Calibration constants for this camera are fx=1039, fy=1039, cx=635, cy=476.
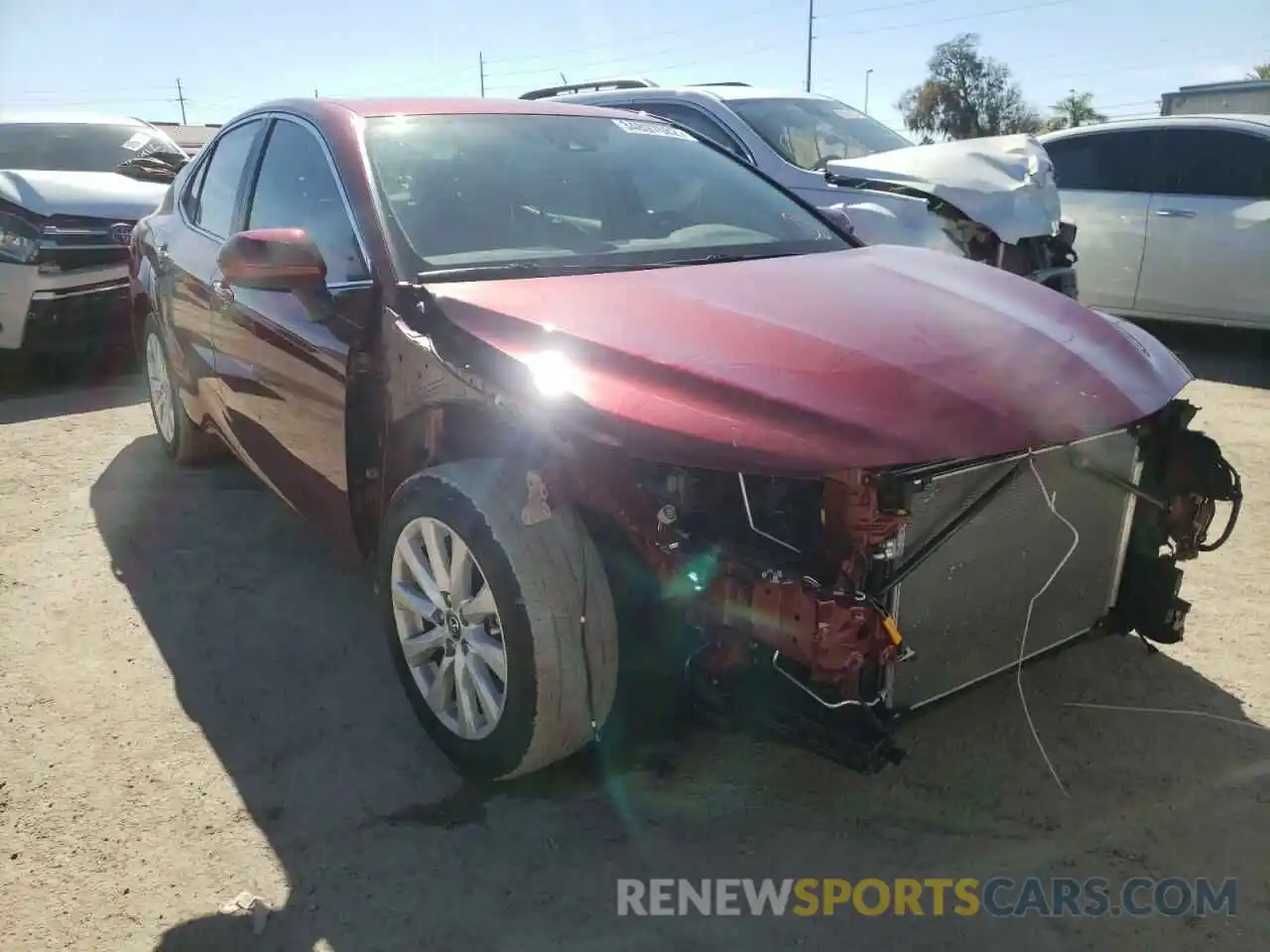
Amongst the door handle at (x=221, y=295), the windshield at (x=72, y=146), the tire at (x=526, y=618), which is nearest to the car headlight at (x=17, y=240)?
the windshield at (x=72, y=146)

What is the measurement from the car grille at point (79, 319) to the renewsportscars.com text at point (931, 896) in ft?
18.4

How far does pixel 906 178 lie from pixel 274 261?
4018 mm

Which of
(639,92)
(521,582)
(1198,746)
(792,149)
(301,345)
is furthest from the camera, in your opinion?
(639,92)

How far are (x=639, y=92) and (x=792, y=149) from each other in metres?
1.34

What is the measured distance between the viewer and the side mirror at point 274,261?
2.64m

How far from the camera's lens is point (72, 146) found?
7.86 meters

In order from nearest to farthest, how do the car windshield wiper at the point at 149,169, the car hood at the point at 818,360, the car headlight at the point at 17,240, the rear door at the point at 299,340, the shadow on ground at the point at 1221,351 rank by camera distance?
the car hood at the point at 818,360
the rear door at the point at 299,340
the car windshield wiper at the point at 149,169
the car headlight at the point at 17,240
the shadow on ground at the point at 1221,351

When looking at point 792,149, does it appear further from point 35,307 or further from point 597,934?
point 597,934

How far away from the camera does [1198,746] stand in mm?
2672

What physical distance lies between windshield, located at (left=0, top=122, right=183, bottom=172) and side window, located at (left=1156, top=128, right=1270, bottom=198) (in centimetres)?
701

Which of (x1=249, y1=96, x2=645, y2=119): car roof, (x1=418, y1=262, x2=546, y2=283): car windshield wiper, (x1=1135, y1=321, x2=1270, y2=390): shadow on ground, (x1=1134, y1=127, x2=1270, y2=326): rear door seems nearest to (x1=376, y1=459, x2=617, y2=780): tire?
(x1=418, y1=262, x2=546, y2=283): car windshield wiper

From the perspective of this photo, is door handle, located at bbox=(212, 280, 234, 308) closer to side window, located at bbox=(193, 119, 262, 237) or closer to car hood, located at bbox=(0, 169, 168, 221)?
side window, located at bbox=(193, 119, 262, 237)

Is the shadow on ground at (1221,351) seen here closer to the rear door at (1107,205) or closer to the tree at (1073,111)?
the rear door at (1107,205)

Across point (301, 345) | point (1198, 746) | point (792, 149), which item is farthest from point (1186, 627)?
point (792, 149)
